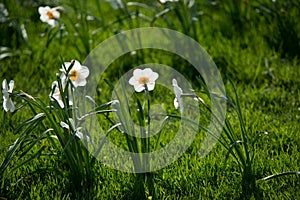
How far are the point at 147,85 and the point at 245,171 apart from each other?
59cm

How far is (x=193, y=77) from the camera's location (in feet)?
11.1

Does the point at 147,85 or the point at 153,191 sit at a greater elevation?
the point at 147,85

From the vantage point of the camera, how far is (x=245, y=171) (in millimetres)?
2250

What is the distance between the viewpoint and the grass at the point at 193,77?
7.48 feet

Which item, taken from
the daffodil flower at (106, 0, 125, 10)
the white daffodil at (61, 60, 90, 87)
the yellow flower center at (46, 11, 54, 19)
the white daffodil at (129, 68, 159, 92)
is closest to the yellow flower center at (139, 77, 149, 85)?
the white daffodil at (129, 68, 159, 92)

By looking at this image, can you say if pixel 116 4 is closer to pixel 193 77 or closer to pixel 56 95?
pixel 193 77

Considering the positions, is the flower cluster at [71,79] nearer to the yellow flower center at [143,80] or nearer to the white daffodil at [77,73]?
the white daffodil at [77,73]

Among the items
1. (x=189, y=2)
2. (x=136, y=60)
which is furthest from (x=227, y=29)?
(x=136, y=60)

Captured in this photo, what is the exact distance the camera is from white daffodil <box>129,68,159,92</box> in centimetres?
222

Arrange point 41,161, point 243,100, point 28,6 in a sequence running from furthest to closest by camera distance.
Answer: point 28,6 → point 243,100 → point 41,161

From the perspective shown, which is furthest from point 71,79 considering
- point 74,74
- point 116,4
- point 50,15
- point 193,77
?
point 116,4

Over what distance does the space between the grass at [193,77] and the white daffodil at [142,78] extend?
34 centimetres

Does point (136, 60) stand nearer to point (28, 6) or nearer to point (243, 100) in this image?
point (243, 100)

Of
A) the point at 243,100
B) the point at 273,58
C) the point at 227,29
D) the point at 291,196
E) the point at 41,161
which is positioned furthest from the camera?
the point at 227,29
